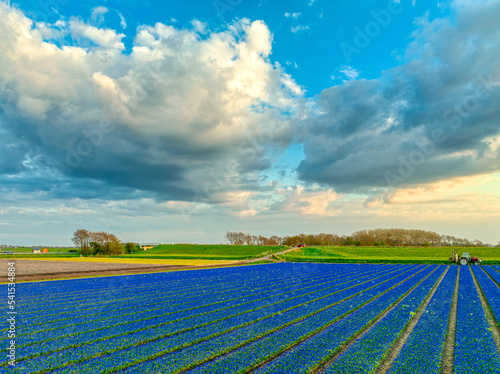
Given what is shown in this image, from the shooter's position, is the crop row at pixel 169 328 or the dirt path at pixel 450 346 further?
the crop row at pixel 169 328

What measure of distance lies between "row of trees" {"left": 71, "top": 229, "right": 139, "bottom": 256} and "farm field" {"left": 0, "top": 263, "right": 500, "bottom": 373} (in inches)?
3570

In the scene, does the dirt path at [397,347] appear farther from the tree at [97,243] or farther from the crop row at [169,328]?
the tree at [97,243]

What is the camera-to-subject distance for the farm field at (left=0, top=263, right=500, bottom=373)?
27.5ft

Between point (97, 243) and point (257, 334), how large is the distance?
11017cm

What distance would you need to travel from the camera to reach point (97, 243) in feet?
343

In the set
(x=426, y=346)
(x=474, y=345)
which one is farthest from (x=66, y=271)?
(x=474, y=345)

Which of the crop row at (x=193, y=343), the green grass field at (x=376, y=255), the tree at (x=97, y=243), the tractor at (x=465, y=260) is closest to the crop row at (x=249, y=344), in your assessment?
the crop row at (x=193, y=343)

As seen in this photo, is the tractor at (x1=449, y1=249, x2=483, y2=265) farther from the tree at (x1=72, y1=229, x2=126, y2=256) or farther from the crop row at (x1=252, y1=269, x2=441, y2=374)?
the tree at (x1=72, y1=229, x2=126, y2=256)

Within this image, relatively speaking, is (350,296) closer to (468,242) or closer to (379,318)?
(379,318)

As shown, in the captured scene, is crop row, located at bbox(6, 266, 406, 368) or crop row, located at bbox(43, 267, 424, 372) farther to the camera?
crop row, located at bbox(6, 266, 406, 368)

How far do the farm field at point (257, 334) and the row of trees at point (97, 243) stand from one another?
298ft

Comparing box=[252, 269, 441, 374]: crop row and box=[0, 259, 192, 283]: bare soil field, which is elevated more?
box=[252, 269, 441, 374]: crop row

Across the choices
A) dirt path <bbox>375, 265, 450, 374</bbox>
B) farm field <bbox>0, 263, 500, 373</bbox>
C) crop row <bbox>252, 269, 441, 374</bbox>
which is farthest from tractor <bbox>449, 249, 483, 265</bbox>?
crop row <bbox>252, 269, 441, 374</bbox>

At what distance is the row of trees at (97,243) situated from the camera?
10269 cm
